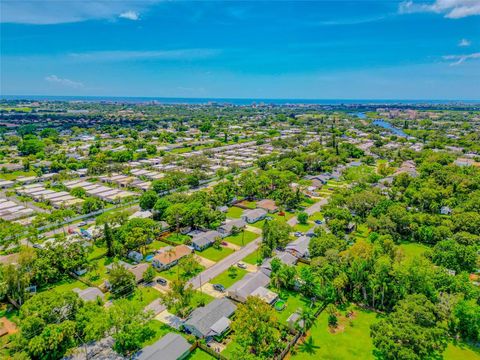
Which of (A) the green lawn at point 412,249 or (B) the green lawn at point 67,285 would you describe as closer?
(B) the green lawn at point 67,285

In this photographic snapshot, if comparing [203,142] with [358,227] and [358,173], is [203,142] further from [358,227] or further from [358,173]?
[358,227]

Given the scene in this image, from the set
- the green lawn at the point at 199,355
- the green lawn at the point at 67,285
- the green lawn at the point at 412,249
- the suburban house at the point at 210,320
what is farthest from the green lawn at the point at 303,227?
the green lawn at the point at 67,285

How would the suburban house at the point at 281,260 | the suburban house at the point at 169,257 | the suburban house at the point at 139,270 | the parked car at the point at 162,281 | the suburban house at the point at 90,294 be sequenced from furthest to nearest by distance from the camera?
1. the suburban house at the point at 169,257
2. the suburban house at the point at 281,260
3. the parked car at the point at 162,281
4. the suburban house at the point at 139,270
5. the suburban house at the point at 90,294

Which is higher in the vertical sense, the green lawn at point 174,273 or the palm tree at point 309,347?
the green lawn at point 174,273

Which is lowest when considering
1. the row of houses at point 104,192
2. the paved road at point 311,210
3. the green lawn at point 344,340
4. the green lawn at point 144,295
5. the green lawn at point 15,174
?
the green lawn at point 344,340

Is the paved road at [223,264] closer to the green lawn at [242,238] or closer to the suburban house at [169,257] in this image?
the green lawn at [242,238]

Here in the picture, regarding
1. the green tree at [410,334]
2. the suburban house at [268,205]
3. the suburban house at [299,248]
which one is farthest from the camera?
the suburban house at [268,205]

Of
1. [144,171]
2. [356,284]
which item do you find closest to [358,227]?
[356,284]
